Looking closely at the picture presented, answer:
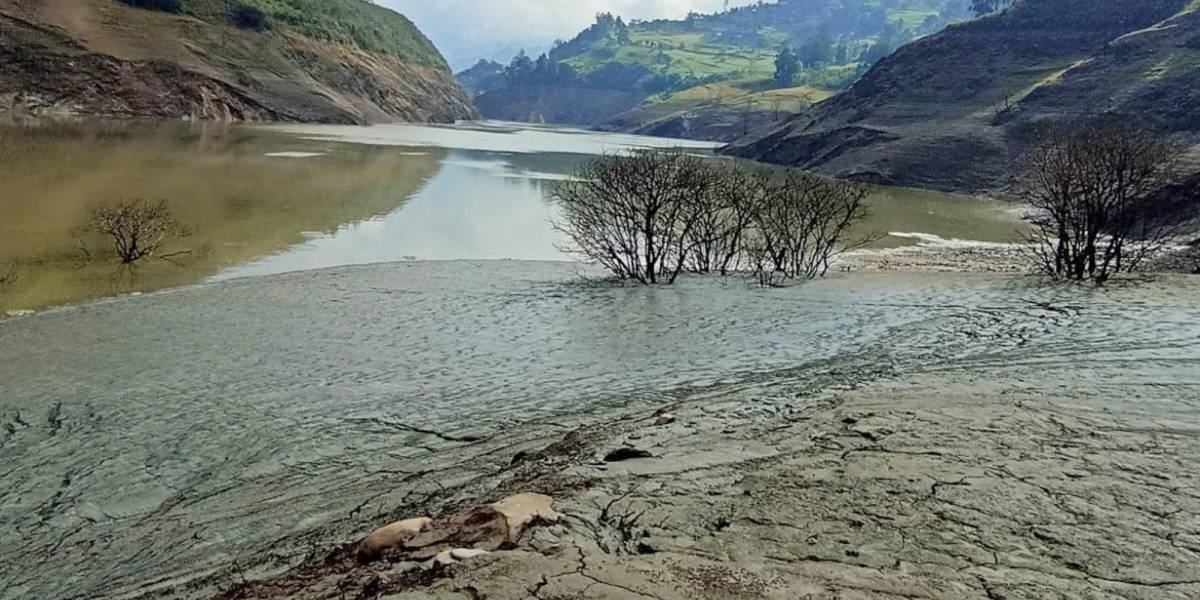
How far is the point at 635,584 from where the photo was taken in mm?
5234

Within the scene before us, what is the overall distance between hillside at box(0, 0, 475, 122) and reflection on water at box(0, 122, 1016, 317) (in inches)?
945

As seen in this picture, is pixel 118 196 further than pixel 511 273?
Yes

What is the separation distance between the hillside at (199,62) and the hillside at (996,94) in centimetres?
6507

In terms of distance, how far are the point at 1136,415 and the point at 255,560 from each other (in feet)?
29.8

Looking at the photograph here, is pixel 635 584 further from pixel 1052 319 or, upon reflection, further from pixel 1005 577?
pixel 1052 319

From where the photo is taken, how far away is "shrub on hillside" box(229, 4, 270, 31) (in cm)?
12006

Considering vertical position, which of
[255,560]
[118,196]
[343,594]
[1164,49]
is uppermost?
[1164,49]

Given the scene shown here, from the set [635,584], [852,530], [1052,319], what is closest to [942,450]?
[852,530]

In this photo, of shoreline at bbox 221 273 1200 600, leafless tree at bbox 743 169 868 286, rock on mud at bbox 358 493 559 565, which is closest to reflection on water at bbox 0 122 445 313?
leafless tree at bbox 743 169 868 286

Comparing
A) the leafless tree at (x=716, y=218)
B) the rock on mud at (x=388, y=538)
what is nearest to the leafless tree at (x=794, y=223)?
the leafless tree at (x=716, y=218)

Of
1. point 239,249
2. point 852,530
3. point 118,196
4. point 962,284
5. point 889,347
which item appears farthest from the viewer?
point 118,196

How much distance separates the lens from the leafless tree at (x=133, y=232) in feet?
80.9

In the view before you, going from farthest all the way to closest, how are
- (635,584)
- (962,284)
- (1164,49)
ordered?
(1164,49), (962,284), (635,584)

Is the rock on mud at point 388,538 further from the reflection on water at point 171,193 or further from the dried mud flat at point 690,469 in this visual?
the reflection on water at point 171,193
